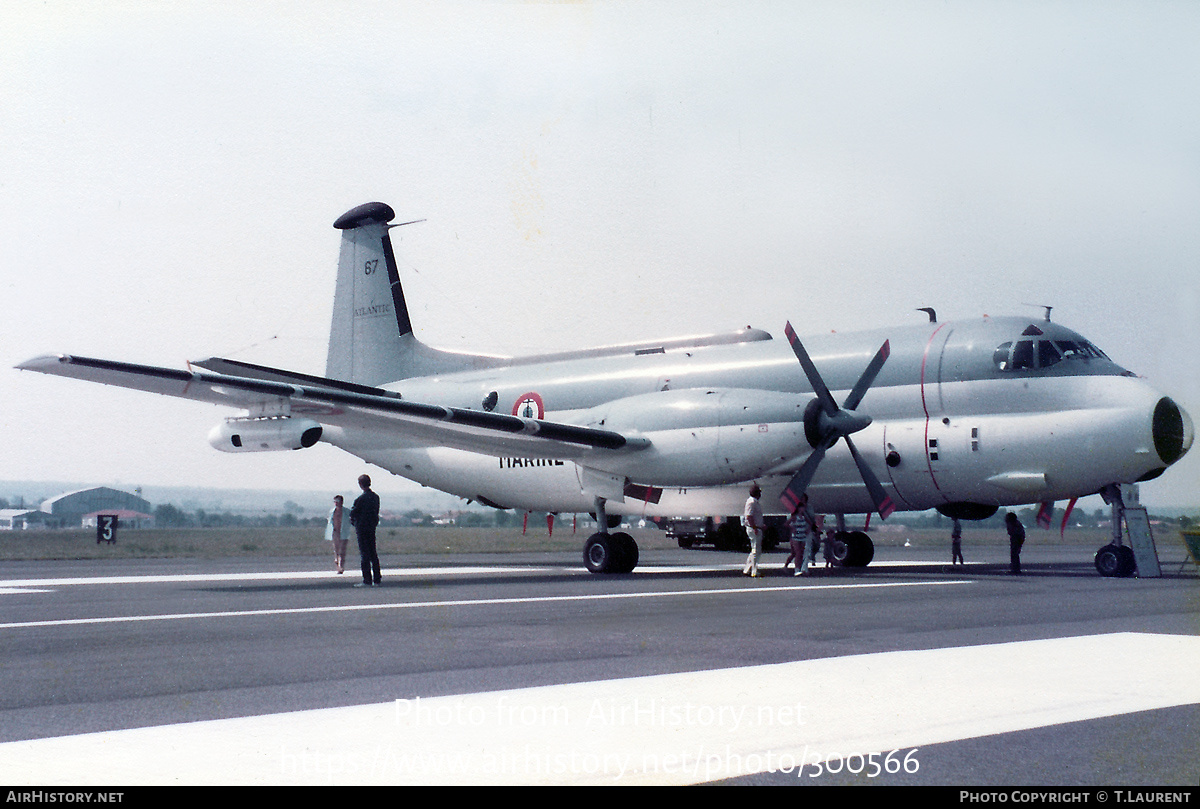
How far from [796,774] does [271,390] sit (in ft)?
46.6

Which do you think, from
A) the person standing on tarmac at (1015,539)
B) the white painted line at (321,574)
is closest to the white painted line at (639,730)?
the white painted line at (321,574)

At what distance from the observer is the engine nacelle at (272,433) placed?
18734 millimetres

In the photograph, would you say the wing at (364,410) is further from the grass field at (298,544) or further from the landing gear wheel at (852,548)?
the grass field at (298,544)

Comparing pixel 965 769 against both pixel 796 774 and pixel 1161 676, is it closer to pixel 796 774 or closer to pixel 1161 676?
pixel 796 774

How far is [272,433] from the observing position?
1878cm

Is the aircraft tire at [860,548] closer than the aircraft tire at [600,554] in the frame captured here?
No

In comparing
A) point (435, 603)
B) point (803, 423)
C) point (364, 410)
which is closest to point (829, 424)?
point (803, 423)

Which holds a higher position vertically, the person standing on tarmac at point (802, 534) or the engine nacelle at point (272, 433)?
the engine nacelle at point (272, 433)

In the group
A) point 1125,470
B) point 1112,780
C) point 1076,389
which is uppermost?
point 1076,389

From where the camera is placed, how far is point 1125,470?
19344 mm

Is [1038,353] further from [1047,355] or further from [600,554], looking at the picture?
[600,554]

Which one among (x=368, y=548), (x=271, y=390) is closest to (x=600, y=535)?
(x=368, y=548)

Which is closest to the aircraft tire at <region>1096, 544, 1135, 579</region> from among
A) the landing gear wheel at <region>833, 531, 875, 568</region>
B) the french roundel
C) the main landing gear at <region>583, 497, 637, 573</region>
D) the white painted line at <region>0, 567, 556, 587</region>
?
the landing gear wheel at <region>833, 531, 875, 568</region>

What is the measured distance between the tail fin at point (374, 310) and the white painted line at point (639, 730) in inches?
885
